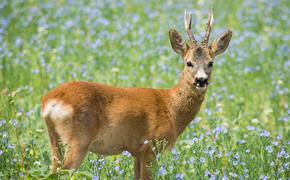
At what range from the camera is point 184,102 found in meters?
6.83

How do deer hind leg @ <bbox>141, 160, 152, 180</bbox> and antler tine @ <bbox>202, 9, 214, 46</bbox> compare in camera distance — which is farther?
antler tine @ <bbox>202, 9, 214, 46</bbox>

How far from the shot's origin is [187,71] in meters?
6.78

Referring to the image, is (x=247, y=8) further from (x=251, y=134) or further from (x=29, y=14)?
(x=251, y=134)

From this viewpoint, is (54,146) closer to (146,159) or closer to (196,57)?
(146,159)

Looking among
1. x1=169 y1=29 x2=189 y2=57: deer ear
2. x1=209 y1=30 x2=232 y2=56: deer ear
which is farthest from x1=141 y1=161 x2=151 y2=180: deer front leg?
x1=209 y1=30 x2=232 y2=56: deer ear

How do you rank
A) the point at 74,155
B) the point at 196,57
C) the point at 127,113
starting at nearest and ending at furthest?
the point at 74,155, the point at 127,113, the point at 196,57

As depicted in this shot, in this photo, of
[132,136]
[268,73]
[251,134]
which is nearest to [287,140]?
[251,134]

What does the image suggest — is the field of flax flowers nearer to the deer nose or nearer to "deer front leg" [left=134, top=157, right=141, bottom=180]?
"deer front leg" [left=134, top=157, right=141, bottom=180]

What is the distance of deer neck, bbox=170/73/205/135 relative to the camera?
6.78 m

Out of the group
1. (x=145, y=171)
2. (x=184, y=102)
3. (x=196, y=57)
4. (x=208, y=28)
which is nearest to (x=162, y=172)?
(x=145, y=171)

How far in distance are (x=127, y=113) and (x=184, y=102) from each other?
78 centimetres

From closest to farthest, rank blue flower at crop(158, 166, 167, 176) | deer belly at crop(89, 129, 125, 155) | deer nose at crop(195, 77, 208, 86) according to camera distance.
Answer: blue flower at crop(158, 166, 167, 176) → deer belly at crop(89, 129, 125, 155) → deer nose at crop(195, 77, 208, 86)

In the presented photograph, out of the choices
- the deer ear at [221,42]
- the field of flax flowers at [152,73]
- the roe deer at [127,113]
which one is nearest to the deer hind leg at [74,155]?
the roe deer at [127,113]

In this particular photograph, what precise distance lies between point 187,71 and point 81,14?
20.9ft
